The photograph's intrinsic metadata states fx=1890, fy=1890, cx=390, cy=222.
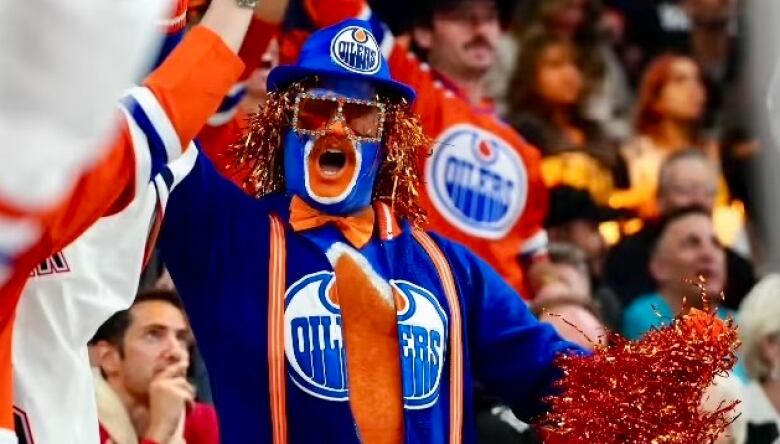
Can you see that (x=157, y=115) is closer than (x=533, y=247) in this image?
Yes

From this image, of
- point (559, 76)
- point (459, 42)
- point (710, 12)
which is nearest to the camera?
point (459, 42)

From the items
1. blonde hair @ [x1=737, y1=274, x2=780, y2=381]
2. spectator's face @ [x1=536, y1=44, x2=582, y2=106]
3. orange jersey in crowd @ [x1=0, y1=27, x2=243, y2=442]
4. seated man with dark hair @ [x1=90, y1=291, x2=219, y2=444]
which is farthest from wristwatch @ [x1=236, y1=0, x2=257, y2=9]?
spectator's face @ [x1=536, y1=44, x2=582, y2=106]

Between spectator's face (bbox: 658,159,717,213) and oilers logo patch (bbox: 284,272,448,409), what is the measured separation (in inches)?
114

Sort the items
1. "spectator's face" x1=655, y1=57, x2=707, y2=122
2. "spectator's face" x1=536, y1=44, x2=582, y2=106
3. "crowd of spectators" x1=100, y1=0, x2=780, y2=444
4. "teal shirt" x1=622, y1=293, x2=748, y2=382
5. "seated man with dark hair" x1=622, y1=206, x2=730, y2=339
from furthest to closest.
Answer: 1. "spectator's face" x1=655, y1=57, x2=707, y2=122
2. "spectator's face" x1=536, y1=44, x2=582, y2=106
3. "seated man with dark hair" x1=622, y1=206, x2=730, y2=339
4. "teal shirt" x1=622, y1=293, x2=748, y2=382
5. "crowd of spectators" x1=100, y1=0, x2=780, y2=444

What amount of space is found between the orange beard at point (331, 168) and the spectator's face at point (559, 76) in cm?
358

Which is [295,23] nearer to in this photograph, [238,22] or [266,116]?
[266,116]

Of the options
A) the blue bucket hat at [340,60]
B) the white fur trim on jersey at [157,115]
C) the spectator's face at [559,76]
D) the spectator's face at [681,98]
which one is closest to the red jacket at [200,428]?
the blue bucket hat at [340,60]

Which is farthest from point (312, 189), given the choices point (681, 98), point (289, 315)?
point (681, 98)

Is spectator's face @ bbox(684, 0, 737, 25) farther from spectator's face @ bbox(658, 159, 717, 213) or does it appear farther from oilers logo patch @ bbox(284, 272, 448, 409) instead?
oilers logo patch @ bbox(284, 272, 448, 409)

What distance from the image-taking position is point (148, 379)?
4.59 meters

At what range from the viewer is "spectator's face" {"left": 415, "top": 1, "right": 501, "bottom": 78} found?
6.22m

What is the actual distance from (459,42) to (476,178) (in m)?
0.66

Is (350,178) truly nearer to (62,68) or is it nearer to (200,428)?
(200,428)

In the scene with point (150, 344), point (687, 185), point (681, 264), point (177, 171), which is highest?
point (687, 185)
